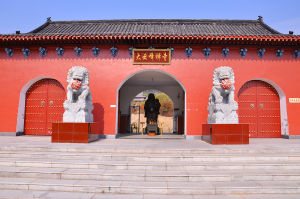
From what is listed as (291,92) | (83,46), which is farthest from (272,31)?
(83,46)

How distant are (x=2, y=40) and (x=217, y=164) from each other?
8.40m

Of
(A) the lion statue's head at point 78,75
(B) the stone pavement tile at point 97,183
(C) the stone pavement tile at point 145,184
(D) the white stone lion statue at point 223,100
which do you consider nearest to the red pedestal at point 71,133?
(A) the lion statue's head at point 78,75

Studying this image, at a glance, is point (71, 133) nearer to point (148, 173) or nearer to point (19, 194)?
point (19, 194)

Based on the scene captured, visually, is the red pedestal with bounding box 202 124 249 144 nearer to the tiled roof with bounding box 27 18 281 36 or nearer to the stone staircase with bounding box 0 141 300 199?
the stone staircase with bounding box 0 141 300 199

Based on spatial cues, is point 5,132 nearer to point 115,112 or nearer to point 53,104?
point 53,104

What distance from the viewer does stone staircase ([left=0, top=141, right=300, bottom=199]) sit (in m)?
2.84

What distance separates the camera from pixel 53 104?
24.3 ft

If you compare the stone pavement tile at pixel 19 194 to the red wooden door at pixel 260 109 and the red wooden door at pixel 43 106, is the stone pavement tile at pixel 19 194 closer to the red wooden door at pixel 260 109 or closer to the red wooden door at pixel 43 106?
the red wooden door at pixel 43 106

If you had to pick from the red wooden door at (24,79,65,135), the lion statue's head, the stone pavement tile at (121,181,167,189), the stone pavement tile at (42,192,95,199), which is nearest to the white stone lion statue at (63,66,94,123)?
the lion statue's head

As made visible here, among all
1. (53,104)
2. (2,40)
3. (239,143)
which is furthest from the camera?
(53,104)

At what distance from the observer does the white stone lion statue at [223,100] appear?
17.7ft

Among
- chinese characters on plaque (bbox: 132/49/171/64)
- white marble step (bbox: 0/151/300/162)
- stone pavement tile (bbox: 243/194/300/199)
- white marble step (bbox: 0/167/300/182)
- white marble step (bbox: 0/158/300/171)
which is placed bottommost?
stone pavement tile (bbox: 243/194/300/199)

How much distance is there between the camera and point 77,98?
19.6 ft

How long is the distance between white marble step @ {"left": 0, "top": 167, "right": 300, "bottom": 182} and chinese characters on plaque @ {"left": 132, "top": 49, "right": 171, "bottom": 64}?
15.2 ft
